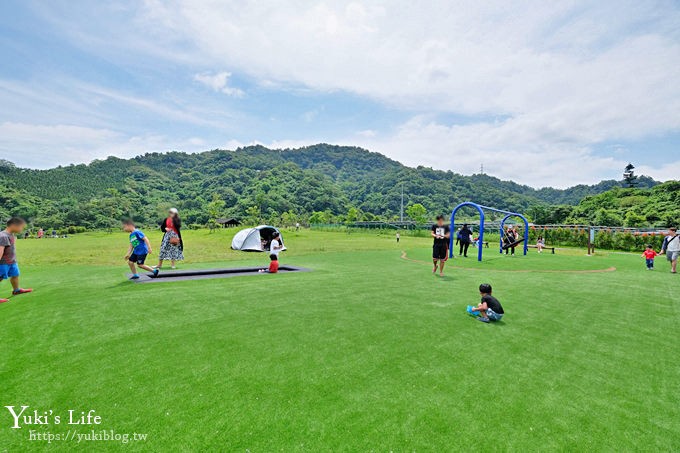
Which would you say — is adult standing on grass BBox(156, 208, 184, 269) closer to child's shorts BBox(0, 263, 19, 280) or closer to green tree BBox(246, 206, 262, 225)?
child's shorts BBox(0, 263, 19, 280)

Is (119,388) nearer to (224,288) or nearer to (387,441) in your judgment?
(387,441)

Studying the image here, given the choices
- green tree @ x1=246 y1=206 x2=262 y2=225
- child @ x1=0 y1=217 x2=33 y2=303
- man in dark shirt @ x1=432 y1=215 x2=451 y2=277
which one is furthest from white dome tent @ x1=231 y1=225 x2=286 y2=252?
green tree @ x1=246 y1=206 x2=262 y2=225

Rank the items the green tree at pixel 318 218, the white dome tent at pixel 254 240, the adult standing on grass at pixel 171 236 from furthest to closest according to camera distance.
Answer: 1. the green tree at pixel 318 218
2. the white dome tent at pixel 254 240
3. the adult standing on grass at pixel 171 236

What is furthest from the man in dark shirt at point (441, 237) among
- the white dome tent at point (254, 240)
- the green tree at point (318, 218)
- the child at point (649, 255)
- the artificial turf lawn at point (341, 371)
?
the green tree at point (318, 218)

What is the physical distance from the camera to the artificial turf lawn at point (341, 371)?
281 cm

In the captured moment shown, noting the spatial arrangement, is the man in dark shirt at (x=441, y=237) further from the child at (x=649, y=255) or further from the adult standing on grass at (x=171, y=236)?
the child at (x=649, y=255)

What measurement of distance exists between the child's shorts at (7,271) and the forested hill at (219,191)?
57.5 metres

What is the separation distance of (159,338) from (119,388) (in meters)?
1.45

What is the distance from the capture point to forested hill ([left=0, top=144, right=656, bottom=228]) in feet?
239

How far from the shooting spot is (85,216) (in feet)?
218

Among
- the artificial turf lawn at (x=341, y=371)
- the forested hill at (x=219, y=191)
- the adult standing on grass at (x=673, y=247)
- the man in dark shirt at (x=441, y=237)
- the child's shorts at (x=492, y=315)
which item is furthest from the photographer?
the forested hill at (x=219, y=191)

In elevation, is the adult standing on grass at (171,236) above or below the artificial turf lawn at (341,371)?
above

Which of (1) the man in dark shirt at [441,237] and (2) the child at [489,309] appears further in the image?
(1) the man in dark shirt at [441,237]

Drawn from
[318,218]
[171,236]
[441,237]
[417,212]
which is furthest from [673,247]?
[318,218]
